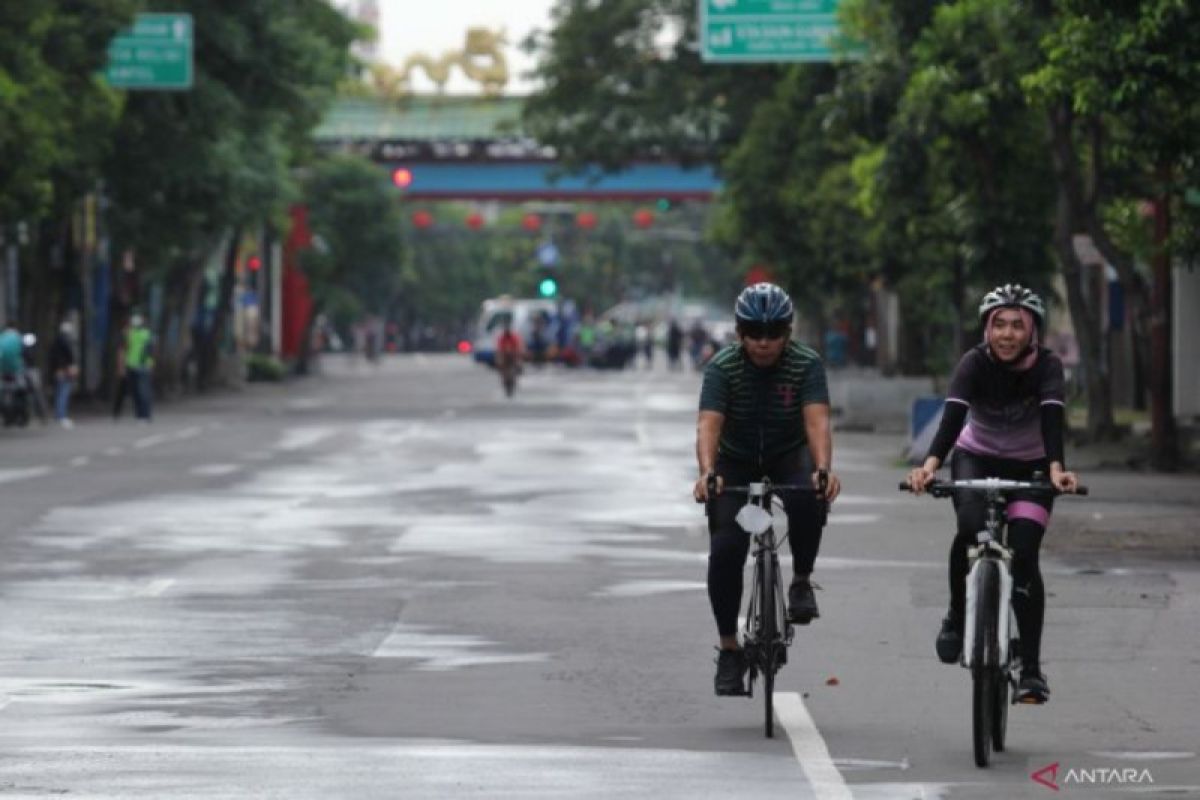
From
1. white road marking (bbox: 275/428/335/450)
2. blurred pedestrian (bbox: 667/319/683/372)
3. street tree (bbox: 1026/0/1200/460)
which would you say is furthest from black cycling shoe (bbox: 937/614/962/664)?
blurred pedestrian (bbox: 667/319/683/372)

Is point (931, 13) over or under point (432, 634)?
over

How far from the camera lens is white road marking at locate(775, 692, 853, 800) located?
10734mm

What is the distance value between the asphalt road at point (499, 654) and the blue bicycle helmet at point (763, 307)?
1.54m

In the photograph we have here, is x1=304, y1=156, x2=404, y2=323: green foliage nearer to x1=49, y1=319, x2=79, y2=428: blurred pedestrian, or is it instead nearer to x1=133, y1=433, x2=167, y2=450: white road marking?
x1=49, y1=319, x2=79, y2=428: blurred pedestrian

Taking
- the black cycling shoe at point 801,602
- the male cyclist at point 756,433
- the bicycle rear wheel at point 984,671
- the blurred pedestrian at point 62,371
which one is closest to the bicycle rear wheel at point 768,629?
the male cyclist at point 756,433

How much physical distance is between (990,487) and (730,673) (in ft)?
4.82

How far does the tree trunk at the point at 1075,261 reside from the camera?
35.7m

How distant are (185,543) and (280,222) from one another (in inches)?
1888

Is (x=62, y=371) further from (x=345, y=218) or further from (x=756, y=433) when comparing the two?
(x=345, y=218)

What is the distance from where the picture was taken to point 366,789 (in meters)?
10.7

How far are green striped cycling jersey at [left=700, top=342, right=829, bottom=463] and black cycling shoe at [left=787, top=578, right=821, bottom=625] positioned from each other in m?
0.52

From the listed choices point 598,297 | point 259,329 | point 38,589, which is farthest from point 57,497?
point 598,297

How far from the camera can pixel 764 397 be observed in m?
12.7

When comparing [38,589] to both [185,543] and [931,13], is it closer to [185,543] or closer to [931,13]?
[185,543]
